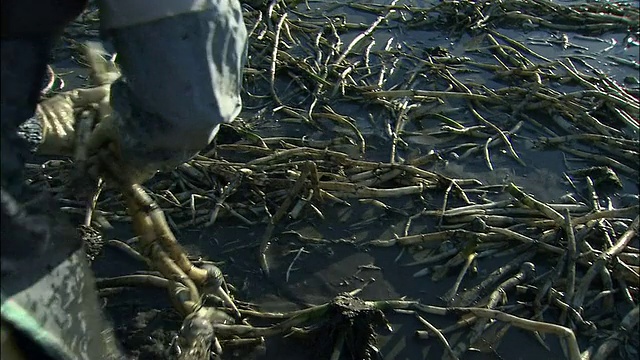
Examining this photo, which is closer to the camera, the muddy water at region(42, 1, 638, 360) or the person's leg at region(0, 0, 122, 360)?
the person's leg at region(0, 0, 122, 360)

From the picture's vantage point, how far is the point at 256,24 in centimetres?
404

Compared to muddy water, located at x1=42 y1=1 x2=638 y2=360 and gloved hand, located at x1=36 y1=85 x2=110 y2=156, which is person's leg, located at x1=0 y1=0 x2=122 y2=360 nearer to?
gloved hand, located at x1=36 y1=85 x2=110 y2=156

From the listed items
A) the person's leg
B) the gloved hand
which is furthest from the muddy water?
the person's leg

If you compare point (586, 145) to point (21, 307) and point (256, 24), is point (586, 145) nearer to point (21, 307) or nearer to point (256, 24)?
point (256, 24)

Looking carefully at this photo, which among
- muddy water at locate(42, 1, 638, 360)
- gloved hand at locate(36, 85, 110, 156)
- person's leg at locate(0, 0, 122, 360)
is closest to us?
person's leg at locate(0, 0, 122, 360)

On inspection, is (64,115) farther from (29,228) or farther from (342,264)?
(342,264)

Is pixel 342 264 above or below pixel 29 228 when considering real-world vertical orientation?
below

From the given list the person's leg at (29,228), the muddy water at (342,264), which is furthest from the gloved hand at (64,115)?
the muddy water at (342,264)

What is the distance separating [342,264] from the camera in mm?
2574

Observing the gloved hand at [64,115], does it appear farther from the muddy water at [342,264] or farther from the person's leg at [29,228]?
the muddy water at [342,264]

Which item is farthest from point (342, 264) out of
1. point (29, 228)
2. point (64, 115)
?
point (29, 228)

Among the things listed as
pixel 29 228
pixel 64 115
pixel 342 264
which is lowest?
pixel 342 264

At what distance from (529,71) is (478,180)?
3.38 ft

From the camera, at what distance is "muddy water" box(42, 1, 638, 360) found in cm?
223
